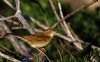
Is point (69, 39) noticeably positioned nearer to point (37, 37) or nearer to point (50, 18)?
point (37, 37)

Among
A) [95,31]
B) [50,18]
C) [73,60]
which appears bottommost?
[73,60]

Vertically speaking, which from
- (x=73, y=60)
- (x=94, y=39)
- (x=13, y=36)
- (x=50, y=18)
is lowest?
(x=73, y=60)

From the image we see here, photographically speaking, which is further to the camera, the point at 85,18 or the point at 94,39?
the point at 85,18

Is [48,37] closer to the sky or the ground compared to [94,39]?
closer to the ground

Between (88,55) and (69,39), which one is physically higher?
(69,39)

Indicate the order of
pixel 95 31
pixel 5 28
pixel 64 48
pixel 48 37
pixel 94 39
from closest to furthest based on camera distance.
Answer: pixel 48 37 < pixel 64 48 < pixel 5 28 < pixel 94 39 < pixel 95 31

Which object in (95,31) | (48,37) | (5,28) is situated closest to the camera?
(48,37)

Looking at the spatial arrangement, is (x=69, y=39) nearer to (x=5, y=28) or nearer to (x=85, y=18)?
(x=5, y=28)

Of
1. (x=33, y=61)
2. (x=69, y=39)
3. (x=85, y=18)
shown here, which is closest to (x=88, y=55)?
(x=33, y=61)

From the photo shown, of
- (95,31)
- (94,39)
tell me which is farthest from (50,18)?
(94,39)
